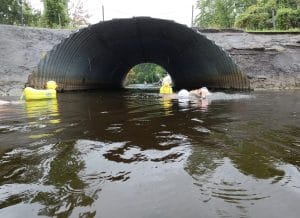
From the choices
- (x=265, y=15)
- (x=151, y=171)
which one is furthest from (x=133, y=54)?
(x=151, y=171)

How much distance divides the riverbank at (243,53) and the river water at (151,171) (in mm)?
11564

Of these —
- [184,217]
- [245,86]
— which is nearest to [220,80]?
[245,86]

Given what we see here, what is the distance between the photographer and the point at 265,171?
9.98 ft

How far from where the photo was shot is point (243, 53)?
59.6ft

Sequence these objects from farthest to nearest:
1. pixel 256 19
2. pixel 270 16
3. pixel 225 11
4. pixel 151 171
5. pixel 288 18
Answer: pixel 225 11 < pixel 270 16 < pixel 256 19 < pixel 288 18 < pixel 151 171

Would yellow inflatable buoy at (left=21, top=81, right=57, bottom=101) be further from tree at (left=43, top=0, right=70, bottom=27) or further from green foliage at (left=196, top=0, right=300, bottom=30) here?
green foliage at (left=196, top=0, right=300, bottom=30)

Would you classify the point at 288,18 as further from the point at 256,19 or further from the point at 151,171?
the point at 151,171

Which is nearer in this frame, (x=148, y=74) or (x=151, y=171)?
(x=151, y=171)

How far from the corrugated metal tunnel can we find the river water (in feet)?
29.3

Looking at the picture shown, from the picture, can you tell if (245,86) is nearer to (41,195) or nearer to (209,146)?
(209,146)

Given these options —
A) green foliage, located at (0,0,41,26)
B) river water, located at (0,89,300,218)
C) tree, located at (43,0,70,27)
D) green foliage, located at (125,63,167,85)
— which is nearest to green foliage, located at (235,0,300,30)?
tree, located at (43,0,70,27)

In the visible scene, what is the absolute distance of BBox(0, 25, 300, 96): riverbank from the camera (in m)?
16.2

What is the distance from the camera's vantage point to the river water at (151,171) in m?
2.36

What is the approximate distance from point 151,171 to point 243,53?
1616cm
